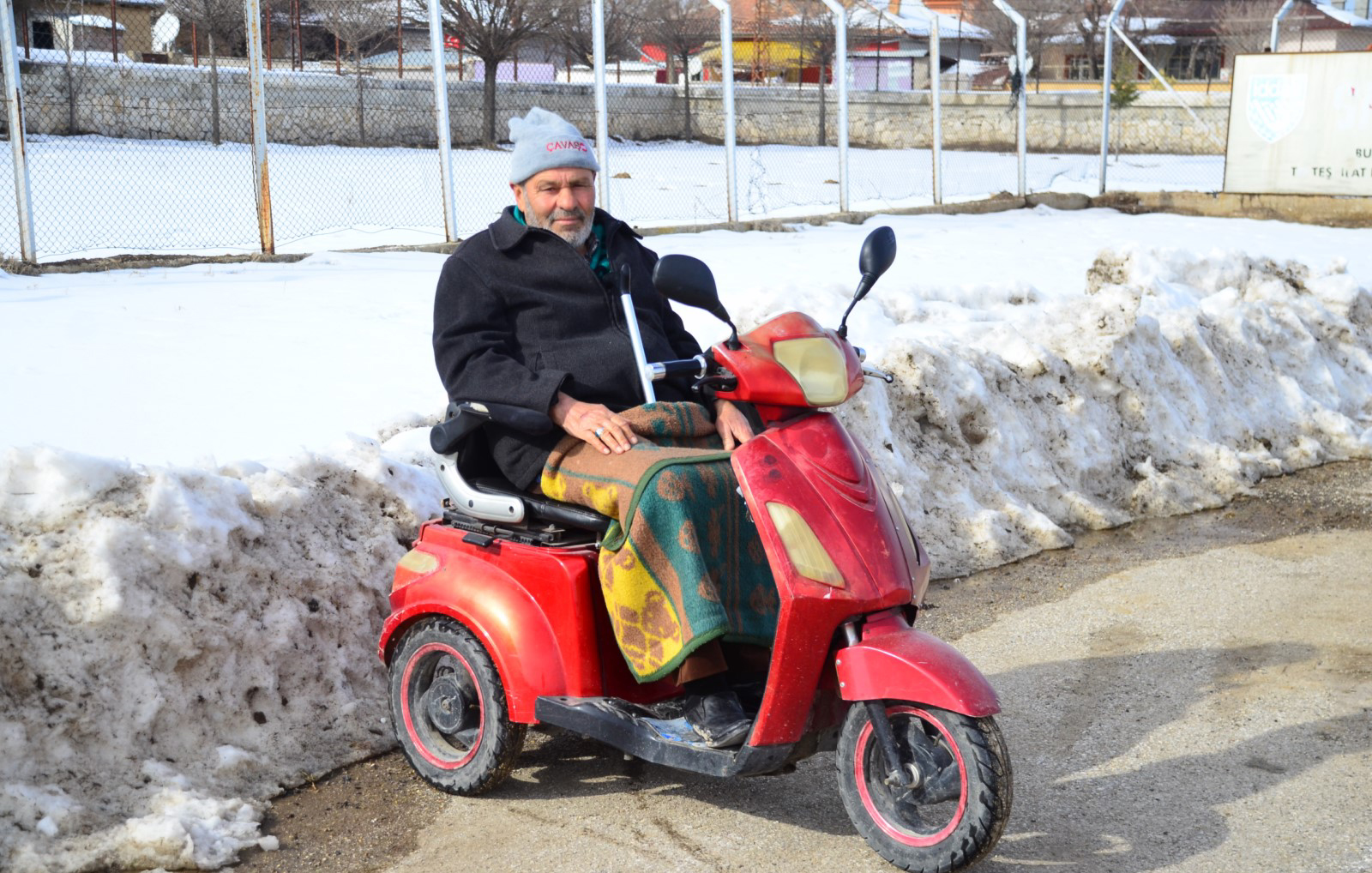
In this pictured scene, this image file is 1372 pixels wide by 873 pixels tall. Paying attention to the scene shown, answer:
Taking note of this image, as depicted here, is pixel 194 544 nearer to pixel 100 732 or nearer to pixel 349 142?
pixel 100 732

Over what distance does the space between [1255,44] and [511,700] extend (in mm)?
41707

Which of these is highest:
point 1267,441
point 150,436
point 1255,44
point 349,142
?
point 1255,44

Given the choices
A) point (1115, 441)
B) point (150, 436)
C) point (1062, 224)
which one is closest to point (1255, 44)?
point (1062, 224)

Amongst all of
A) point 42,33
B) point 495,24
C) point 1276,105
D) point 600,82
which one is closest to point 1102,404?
point 600,82

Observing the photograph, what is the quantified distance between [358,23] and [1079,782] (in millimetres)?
18344

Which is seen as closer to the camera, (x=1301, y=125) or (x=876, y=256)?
(x=876, y=256)

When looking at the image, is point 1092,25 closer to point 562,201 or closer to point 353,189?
point 353,189

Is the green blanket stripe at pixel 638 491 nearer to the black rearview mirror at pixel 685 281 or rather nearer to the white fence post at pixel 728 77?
the black rearview mirror at pixel 685 281

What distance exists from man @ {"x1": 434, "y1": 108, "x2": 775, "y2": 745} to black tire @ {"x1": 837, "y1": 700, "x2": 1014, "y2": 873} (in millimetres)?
307

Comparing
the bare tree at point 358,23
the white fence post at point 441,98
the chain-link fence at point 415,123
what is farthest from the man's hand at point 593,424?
the bare tree at point 358,23

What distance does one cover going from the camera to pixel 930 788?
3.32 metres

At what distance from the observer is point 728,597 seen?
3535 millimetres

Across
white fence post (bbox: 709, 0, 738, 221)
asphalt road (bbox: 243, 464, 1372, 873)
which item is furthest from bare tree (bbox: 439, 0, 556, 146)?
asphalt road (bbox: 243, 464, 1372, 873)

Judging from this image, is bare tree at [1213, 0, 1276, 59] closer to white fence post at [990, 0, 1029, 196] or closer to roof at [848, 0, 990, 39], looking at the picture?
roof at [848, 0, 990, 39]
